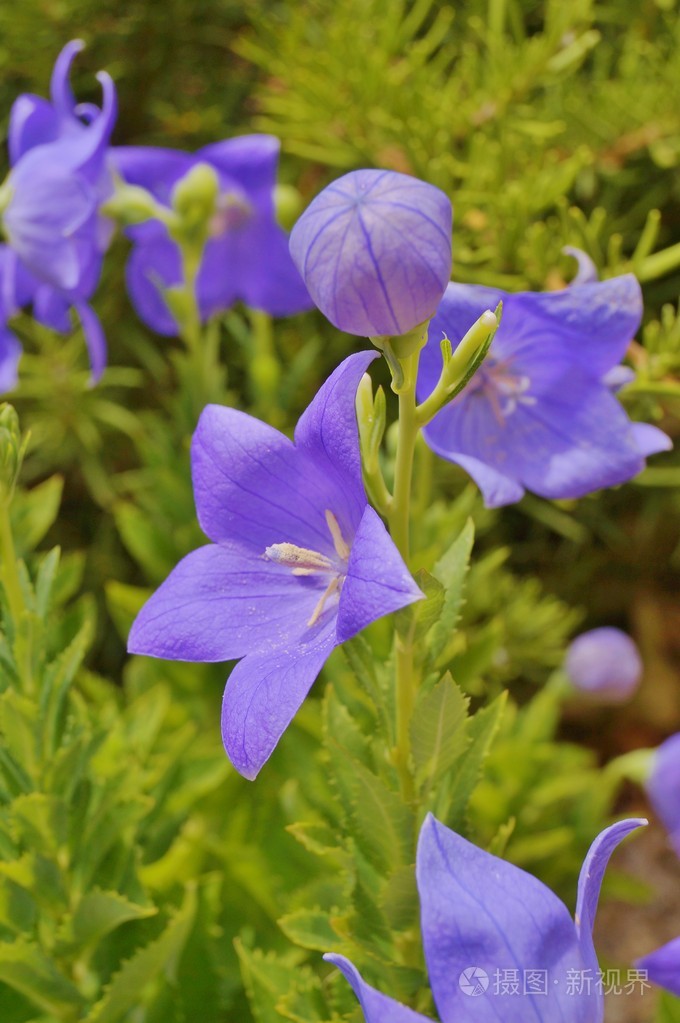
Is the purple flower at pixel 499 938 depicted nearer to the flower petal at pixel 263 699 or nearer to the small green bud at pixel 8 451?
the flower petal at pixel 263 699

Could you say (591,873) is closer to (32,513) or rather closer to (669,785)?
(669,785)

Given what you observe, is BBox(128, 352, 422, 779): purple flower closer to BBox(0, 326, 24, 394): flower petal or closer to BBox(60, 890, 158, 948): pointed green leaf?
BBox(60, 890, 158, 948): pointed green leaf

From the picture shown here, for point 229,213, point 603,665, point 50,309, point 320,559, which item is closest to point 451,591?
point 320,559

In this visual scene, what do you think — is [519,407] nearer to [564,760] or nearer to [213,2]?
[564,760]

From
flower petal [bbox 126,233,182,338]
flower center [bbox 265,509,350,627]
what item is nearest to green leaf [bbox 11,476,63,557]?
flower petal [bbox 126,233,182,338]

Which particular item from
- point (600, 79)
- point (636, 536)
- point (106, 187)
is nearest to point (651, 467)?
point (636, 536)

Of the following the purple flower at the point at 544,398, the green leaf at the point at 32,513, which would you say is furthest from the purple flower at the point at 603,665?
the green leaf at the point at 32,513
